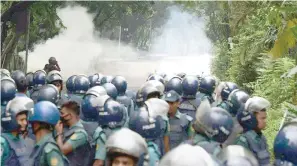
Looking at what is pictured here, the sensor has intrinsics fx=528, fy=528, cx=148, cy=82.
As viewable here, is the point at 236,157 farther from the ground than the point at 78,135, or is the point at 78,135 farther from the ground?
the point at 236,157

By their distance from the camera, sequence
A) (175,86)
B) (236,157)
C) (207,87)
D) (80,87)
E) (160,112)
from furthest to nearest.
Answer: (207,87) → (80,87) → (175,86) → (160,112) → (236,157)

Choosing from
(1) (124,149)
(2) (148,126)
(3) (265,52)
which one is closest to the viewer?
(1) (124,149)

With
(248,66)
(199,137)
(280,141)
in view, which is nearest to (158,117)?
(199,137)

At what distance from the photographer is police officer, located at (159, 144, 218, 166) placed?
3.01 metres

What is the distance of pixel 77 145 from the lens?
18.2 ft

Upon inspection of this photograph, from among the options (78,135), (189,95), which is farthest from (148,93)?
(78,135)

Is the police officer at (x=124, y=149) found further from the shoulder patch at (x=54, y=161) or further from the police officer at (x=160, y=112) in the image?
Answer: the police officer at (x=160, y=112)

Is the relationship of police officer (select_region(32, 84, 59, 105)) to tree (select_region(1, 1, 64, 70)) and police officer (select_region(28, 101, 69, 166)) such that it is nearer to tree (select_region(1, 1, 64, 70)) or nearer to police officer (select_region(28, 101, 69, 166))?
police officer (select_region(28, 101, 69, 166))

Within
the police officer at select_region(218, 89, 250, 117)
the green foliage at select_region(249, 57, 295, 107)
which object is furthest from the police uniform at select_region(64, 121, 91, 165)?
the green foliage at select_region(249, 57, 295, 107)

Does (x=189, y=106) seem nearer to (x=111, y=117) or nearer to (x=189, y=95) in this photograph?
(x=189, y=95)

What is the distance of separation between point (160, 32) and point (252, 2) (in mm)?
72193

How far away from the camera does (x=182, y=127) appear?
6887mm

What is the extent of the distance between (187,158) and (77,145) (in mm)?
2717

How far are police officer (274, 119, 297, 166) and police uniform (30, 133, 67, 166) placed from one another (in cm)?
188
